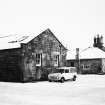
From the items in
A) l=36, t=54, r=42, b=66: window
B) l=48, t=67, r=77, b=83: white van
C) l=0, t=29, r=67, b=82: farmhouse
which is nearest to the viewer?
l=48, t=67, r=77, b=83: white van

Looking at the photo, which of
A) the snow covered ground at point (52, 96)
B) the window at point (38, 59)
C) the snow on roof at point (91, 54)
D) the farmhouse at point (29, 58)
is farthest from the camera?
the snow on roof at point (91, 54)

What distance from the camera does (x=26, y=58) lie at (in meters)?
28.8

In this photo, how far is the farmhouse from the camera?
2861 cm

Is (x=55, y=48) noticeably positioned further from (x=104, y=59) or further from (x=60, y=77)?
(x=104, y=59)

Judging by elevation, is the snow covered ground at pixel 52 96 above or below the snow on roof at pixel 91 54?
below

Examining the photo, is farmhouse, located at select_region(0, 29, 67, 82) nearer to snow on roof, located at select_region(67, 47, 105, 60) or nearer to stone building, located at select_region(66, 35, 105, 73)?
stone building, located at select_region(66, 35, 105, 73)

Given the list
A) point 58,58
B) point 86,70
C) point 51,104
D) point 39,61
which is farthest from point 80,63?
point 51,104

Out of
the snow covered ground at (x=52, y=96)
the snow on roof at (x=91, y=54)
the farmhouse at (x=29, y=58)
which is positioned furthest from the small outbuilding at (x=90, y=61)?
the snow covered ground at (x=52, y=96)

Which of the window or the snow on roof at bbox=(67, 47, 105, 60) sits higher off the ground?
the snow on roof at bbox=(67, 47, 105, 60)

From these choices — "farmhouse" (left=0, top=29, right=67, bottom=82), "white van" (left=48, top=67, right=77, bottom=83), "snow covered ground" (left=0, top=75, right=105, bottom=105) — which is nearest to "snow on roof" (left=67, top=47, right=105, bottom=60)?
"farmhouse" (left=0, top=29, right=67, bottom=82)

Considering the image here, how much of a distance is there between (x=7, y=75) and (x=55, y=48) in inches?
315

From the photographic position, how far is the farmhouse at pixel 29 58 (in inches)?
1126

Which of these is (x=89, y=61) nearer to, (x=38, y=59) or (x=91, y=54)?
(x=91, y=54)

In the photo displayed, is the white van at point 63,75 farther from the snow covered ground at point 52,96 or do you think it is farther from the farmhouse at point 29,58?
the snow covered ground at point 52,96
